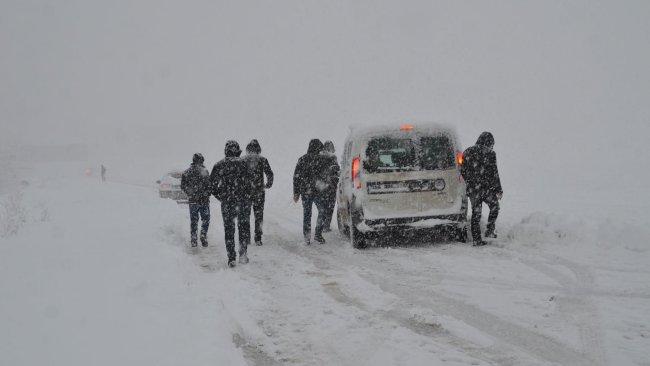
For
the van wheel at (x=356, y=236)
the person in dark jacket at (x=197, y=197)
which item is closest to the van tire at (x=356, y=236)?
the van wheel at (x=356, y=236)

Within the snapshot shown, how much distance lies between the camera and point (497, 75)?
71688 mm

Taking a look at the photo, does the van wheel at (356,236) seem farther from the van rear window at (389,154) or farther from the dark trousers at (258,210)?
the dark trousers at (258,210)

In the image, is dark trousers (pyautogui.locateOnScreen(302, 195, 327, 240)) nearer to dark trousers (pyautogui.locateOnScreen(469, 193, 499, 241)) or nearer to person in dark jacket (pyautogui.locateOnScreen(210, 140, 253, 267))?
person in dark jacket (pyautogui.locateOnScreen(210, 140, 253, 267))

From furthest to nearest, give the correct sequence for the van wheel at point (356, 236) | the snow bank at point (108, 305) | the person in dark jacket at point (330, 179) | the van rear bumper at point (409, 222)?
the person in dark jacket at point (330, 179), the van wheel at point (356, 236), the van rear bumper at point (409, 222), the snow bank at point (108, 305)

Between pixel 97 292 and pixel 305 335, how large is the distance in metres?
2.30

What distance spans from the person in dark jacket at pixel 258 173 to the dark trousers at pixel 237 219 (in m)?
0.48

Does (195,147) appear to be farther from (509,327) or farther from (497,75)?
(509,327)

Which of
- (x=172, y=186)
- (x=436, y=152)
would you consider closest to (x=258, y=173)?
(x=436, y=152)

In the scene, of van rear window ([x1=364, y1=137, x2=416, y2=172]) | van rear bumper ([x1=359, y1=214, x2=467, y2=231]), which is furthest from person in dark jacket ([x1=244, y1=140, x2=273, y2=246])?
van rear bumper ([x1=359, y1=214, x2=467, y2=231])

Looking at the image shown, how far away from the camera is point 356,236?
852cm

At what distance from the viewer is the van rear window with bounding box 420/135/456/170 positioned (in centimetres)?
823

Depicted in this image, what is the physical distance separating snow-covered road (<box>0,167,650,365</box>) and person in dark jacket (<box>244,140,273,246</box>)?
91 centimetres

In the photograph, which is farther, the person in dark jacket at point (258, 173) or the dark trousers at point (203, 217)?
the dark trousers at point (203, 217)

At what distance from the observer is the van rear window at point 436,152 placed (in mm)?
8234
